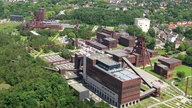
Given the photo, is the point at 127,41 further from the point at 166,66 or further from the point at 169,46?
the point at 166,66

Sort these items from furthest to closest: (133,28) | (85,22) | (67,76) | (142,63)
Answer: (85,22) → (133,28) → (142,63) → (67,76)

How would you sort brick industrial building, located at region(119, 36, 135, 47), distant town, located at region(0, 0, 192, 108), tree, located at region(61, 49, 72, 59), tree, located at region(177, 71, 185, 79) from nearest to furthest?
distant town, located at region(0, 0, 192, 108), tree, located at region(177, 71, 185, 79), tree, located at region(61, 49, 72, 59), brick industrial building, located at region(119, 36, 135, 47)

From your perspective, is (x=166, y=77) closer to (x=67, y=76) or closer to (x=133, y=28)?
(x=67, y=76)

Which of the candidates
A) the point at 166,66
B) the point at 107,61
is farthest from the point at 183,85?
the point at 107,61

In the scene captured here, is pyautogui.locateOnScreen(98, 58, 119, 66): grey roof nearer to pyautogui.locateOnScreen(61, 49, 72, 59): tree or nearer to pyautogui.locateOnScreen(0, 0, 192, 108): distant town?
pyautogui.locateOnScreen(0, 0, 192, 108): distant town

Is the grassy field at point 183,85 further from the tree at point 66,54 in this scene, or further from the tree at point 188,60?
the tree at point 66,54

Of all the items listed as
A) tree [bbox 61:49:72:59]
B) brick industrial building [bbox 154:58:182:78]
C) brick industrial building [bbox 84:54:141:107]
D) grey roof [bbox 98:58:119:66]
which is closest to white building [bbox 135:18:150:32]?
brick industrial building [bbox 154:58:182:78]

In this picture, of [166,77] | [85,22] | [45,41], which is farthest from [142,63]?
[85,22]

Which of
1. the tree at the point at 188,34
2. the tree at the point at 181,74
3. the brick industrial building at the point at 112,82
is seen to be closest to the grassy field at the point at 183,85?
the tree at the point at 181,74

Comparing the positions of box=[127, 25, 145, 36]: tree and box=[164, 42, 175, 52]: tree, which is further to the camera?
box=[127, 25, 145, 36]: tree
